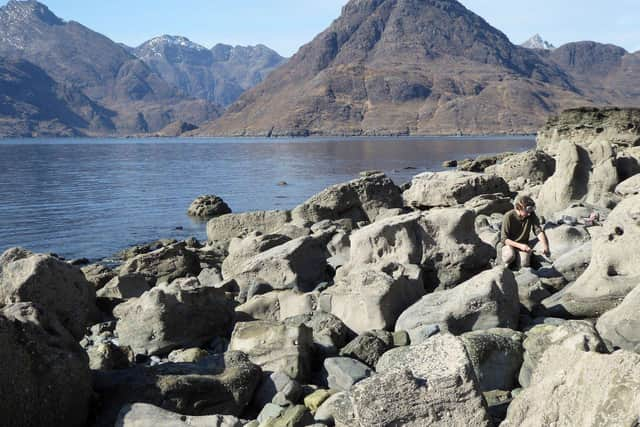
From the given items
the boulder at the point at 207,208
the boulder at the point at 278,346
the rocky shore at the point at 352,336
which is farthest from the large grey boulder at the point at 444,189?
the boulder at the point at 207,208

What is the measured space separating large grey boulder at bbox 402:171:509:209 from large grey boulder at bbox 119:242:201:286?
320 inches

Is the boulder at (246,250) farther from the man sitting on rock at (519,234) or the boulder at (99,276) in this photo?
the man sitting on rock at (519,234)

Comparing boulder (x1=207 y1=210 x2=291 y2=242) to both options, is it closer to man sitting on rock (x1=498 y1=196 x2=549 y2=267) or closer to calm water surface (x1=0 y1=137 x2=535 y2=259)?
calm water surface (x1=0 y1=137 x2=535 y2=259)

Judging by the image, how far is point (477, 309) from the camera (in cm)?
858

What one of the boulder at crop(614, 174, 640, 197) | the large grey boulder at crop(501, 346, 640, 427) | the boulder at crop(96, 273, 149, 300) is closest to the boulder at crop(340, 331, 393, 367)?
the large grey boulder at crop(501, 346, 640, 427)

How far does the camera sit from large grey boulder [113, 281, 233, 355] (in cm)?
1002

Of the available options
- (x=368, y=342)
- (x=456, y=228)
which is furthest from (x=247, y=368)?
(x=456, y=228)

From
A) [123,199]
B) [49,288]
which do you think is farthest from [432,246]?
[123,199]

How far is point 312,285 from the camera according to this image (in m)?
12.8

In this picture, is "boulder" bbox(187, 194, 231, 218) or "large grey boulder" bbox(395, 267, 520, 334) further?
"boulder" bbox(187, 194, 231, 218)

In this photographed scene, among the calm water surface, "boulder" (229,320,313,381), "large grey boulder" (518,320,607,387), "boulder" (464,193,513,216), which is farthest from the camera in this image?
the calm water surface

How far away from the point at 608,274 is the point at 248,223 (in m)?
15.3

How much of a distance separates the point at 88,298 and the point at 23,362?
4.83 m

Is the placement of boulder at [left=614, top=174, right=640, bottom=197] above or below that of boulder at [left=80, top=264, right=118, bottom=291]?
above
